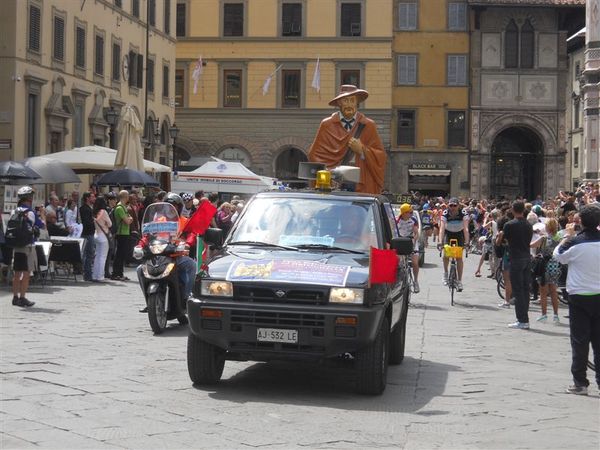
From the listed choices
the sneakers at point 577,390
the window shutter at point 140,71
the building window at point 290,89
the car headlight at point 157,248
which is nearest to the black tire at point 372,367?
the sneakers at point 577,390

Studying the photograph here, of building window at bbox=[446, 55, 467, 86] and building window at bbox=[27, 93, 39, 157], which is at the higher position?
building window at bbox=[446, 55, 467, 86]

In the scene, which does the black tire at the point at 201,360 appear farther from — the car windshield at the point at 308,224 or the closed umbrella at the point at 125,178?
the closed umbrella at the point at 125,178

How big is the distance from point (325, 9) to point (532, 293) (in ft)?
129

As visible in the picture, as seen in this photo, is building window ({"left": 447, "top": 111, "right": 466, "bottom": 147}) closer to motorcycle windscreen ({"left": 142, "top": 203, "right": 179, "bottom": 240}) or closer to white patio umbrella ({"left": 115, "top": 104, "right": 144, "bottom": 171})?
white patio umbrella ({"left": 115, "top": 104, "right": 144, "bottom": 171})

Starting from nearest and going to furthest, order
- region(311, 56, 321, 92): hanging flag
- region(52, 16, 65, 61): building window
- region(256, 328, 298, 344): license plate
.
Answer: region(256, 328, 298, 344): license plate, region(52, 16, 65, 61): building window, region(311, 56, 321, 92): hanging flag

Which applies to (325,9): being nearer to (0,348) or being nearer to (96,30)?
(96,30)

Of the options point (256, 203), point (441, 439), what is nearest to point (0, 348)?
point (256, 203)

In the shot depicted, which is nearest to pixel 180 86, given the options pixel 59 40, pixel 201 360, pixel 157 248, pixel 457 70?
pixel 457 70

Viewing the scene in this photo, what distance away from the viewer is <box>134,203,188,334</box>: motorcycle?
515 inches

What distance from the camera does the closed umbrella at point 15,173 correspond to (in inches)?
784

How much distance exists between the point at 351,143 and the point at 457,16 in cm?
4537

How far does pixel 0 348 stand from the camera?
1129 cm

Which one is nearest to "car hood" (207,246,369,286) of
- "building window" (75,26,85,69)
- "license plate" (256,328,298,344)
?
"license plate" (256,328,298,344)

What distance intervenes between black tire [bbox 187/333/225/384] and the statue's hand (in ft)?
19.8
